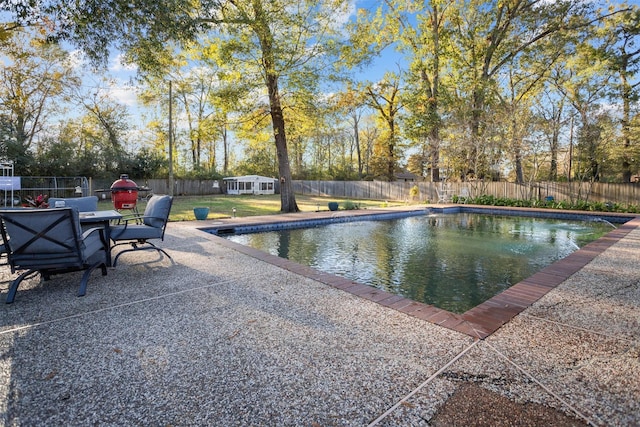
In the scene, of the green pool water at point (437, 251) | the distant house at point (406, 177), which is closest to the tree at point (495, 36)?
the green pool water at point (437, 251)

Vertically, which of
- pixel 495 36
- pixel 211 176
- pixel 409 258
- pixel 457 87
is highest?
pixel 495 36

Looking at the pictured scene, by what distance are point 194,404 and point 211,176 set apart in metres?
27.2

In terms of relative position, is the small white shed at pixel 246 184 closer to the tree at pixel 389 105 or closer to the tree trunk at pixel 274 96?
the tree at pixel 389 105

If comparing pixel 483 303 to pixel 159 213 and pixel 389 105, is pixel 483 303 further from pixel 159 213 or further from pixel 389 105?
pixel 389 105

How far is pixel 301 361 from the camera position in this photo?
198cm

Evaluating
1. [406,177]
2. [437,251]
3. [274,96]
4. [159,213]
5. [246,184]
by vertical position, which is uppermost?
[274,96]

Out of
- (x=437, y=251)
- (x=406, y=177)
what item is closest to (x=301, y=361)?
(x=437, y=251)

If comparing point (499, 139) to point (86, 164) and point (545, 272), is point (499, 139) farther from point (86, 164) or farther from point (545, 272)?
point (86, 164)

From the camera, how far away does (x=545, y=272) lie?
3.98m

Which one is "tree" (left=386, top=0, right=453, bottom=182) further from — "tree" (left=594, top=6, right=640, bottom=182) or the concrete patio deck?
the concrete patio deck

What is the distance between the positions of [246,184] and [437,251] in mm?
24155

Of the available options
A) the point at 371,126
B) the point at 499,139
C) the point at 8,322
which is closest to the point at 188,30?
the point at 8,322

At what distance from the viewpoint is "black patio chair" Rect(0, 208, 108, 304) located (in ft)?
9.51

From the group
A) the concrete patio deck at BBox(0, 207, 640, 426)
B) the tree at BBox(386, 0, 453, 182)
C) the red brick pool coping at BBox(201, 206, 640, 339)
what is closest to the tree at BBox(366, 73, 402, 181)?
the tree at BBox(386, 0, 453, 182)
